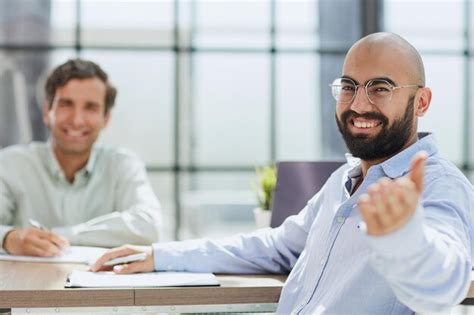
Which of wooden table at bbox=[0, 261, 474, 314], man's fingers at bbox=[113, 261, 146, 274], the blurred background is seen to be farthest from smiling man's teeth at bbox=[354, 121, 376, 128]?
the blurred background

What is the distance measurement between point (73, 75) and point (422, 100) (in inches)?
62.4

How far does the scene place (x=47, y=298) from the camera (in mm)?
1937

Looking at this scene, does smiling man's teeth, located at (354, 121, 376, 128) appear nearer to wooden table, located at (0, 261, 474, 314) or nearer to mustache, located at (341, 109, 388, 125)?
mustache, located at (341, 109, 388, 125)

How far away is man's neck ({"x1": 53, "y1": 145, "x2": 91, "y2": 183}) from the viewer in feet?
10.2

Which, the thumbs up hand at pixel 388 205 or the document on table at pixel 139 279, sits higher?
the thumbs up hand at pixel 388 205

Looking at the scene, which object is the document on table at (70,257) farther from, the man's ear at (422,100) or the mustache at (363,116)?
the man's ear at (422,100)

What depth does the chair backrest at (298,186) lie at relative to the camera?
269 cm

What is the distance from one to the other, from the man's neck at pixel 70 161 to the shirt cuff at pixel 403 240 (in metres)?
1.98

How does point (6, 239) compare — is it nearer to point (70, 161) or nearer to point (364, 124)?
point (70, 161)

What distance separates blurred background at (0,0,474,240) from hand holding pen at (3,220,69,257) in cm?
353

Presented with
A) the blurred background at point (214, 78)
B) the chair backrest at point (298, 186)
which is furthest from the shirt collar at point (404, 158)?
the blurred background at point (214, 78)

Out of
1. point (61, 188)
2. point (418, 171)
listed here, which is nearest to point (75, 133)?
point (61, 188)

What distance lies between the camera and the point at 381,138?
1903 millimetres

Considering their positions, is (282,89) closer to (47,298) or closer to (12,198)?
(12,198)
